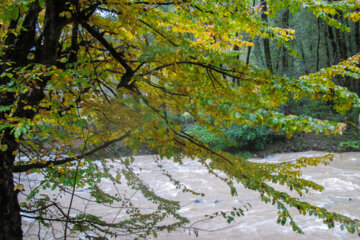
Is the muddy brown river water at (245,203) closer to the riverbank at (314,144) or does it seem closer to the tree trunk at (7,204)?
the tree trunk at (7,204)

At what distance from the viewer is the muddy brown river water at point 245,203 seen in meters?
4.81

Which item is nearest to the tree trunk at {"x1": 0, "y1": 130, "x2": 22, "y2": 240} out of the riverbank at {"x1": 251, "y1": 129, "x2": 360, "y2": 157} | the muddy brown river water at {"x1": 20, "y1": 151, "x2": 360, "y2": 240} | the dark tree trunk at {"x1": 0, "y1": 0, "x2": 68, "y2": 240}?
the dark tree trunk at {"x1": 0, "y1": 0, "x2": 68, "y2": 240}

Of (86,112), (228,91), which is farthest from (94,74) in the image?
(228,91)

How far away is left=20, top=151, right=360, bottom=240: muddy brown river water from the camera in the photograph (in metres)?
4.81

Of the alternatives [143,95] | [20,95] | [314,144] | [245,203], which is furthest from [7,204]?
[314,144]

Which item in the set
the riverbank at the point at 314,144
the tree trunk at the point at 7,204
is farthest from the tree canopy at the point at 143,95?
the riverbank at the point at 314,144

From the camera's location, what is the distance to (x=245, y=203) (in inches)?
248

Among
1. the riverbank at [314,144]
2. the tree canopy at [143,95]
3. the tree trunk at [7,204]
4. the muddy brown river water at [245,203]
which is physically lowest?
the muddy brown river water at [245,203]

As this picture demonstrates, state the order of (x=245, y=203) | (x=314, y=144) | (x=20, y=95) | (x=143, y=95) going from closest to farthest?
(x=143, y=95) → (x=20, y=95) → (x=245, y=203) → (x=314, y=144)

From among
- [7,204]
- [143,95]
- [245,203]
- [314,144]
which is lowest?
[245,203]

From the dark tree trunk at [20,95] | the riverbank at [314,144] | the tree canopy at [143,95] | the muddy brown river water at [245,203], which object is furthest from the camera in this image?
the riverbank at [314,144]

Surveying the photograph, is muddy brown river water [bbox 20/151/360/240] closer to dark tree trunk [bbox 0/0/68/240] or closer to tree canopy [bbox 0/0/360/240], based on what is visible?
dark tree trunk [bbox 0/0/68/240]

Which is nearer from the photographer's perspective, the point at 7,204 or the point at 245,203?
the point at 7,204

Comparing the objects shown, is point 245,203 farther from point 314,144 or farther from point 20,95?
point 314,144
